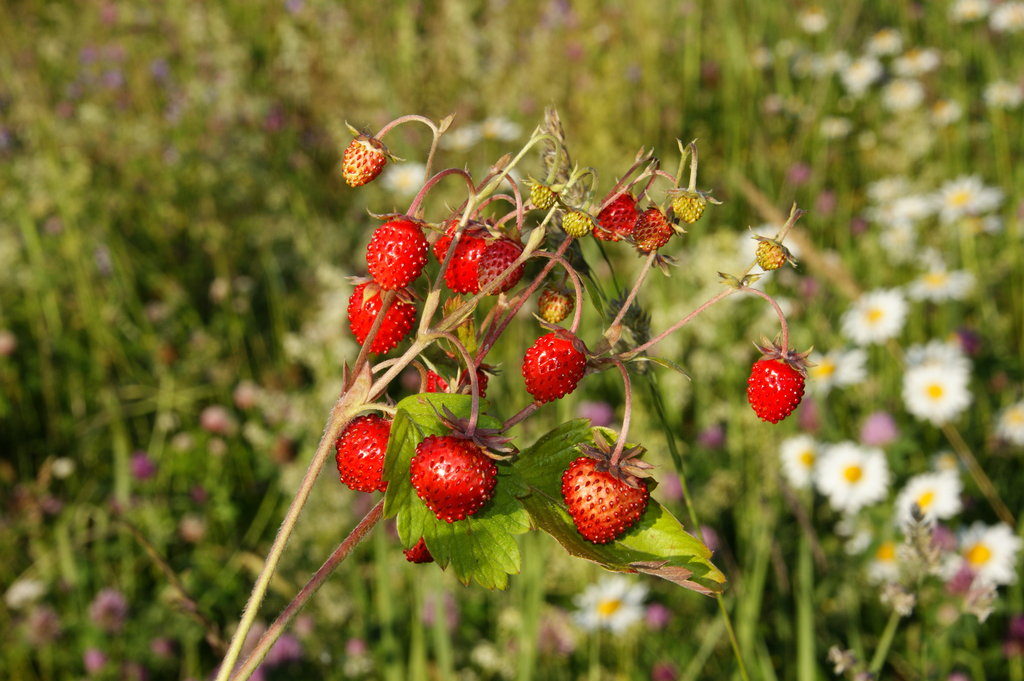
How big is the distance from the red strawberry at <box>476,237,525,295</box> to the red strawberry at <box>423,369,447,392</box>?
108 mm

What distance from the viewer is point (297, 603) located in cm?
74

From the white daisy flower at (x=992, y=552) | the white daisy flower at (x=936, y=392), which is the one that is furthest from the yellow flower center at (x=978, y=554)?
the white daisy flower at (x=936, y=392)

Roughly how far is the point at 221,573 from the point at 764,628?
1488 millimetres

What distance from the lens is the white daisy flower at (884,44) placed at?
4.42 m

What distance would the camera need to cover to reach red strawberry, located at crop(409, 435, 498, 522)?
0.70m

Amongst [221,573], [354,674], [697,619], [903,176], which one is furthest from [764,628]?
[903,176]

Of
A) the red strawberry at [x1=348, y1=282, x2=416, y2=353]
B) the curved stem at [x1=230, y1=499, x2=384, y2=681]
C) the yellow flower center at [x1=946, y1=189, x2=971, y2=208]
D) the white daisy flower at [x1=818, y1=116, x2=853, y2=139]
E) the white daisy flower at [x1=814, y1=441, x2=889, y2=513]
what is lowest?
the white daisy flower at [x1=814, y1=441, x2=889, y2=513]

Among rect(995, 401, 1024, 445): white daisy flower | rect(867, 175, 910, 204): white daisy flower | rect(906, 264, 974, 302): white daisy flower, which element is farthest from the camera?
rect(867, 175, 910, 204): white daisy flower

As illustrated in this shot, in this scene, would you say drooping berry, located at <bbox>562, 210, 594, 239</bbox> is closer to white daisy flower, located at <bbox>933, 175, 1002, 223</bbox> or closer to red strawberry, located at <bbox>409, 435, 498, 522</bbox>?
red strawberry, located at <bbox>409, 435, 498, 522</bbox>

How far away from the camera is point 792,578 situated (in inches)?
88.0

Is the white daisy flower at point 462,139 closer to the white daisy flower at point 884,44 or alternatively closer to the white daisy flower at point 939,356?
the white daisy flower at point 939,356

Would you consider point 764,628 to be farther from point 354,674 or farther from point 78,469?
point 78,469

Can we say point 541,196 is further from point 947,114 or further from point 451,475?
point 947,114

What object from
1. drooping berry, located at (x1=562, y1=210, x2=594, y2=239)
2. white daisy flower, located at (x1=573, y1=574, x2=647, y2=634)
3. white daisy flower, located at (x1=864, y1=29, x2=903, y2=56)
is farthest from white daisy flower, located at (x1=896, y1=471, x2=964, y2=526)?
white daisy flower, located at (x1=864, y1=29, x2=903, y2=56)
